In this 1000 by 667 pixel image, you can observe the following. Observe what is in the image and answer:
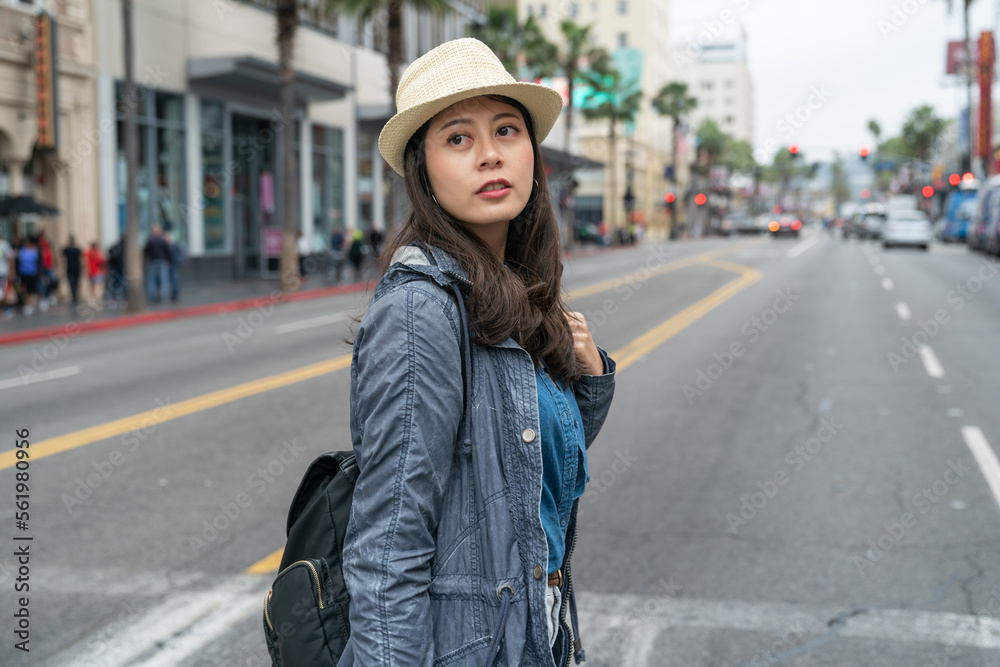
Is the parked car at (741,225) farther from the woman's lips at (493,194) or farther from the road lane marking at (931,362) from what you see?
the woman's lips at (493,194)

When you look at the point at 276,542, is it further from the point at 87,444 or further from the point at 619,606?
the point at 87,444

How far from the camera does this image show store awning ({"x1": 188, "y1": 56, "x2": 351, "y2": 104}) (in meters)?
25.1

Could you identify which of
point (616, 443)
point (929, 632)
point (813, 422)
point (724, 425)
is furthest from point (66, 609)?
point (813, 422)

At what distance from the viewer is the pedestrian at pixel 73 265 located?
2014 cm

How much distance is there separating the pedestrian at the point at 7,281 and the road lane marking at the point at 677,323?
41.2 feet

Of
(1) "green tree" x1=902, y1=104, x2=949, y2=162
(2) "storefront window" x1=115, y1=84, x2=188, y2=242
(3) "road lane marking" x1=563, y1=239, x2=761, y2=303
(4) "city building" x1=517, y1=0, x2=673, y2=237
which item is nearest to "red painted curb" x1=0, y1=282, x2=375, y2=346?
(2) "storefront window" x1=115, y1=84, x2=188, y2=242

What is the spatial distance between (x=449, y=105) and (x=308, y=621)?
106cm

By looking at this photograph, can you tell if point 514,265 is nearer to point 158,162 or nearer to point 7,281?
point 7,281

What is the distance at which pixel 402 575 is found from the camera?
65.1 inches

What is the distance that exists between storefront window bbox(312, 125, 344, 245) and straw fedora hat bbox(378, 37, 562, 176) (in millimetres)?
31183

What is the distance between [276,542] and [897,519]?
148 inches

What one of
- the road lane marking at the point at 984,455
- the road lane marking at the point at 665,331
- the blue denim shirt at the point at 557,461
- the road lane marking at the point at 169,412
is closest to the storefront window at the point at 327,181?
the road lane marking at the point at 665,331

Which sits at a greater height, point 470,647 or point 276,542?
point 470,647

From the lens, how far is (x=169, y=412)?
8812mm
